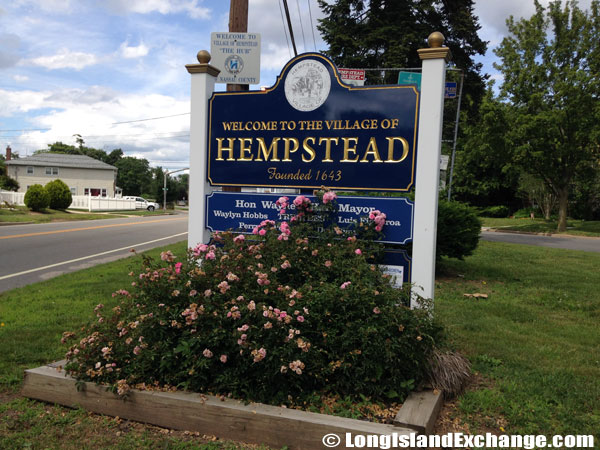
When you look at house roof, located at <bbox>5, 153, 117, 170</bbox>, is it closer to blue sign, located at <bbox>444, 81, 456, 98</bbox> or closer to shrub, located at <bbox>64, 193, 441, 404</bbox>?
blue sign, located at <bbox>444, 81, 456, 98</bbox>

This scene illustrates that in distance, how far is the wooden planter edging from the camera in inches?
113

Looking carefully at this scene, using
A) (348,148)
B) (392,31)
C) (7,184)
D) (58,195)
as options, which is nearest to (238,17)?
(348,148)

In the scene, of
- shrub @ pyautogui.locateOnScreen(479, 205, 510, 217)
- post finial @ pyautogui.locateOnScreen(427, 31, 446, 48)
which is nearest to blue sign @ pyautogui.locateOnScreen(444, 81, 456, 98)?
post finial @ pyautogui.locateOnScreen(427, 31, 446, 48)

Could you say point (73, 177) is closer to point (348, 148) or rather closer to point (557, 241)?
point (557, 241)

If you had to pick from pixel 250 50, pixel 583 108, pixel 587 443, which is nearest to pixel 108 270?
pixel 250 50

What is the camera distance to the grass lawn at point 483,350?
10.3ft

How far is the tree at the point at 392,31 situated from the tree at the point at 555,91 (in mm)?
2611

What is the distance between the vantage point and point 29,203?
2966 cm

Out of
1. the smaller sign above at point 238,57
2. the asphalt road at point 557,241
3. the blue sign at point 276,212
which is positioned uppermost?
the smaller sign above at point 238,57

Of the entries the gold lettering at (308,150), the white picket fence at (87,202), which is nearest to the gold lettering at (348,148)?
the gold lettering at (308,150)

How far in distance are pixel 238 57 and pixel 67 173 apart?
185 feet

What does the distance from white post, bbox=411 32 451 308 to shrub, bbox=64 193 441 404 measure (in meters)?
0.41

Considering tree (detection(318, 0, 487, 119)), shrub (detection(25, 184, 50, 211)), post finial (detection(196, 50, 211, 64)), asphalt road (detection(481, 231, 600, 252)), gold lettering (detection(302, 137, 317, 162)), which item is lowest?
asphalt road (detection(481, 231, 600, 252))

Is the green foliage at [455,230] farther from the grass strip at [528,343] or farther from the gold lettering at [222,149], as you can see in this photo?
the gold lettering at [222,149]
